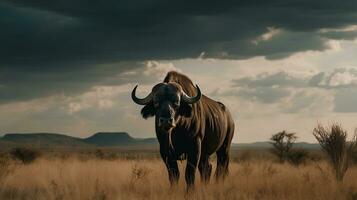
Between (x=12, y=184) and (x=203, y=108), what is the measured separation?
211 inches

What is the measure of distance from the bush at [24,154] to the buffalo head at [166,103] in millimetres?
20317

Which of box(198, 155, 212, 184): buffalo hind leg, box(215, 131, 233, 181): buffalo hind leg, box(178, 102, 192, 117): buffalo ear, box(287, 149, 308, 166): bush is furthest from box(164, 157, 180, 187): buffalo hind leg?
box(287, 149, 308, 166): bush

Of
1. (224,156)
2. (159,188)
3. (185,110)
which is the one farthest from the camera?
(224,156)

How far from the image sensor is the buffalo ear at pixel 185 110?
1159cm

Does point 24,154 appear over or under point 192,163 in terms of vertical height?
over

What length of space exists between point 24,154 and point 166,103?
22066 mm

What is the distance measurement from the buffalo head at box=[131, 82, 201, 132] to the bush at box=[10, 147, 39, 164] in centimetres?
2032

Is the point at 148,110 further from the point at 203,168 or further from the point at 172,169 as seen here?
the point at 203,168

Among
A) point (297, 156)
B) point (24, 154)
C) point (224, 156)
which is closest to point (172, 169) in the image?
point (224, 156)

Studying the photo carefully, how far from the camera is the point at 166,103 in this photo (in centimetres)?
1086

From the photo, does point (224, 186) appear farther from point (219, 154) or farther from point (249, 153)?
point (249, 153)

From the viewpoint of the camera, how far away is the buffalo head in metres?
10.6

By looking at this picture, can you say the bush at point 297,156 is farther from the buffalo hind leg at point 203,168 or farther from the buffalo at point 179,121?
→ the buffalo at point 179,121

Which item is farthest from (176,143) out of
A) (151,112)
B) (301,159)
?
(301,159)
